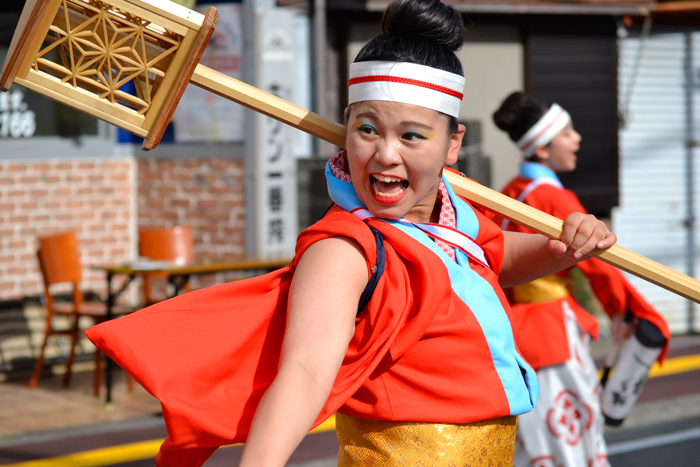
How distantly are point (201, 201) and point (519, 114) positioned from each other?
13.3 ft

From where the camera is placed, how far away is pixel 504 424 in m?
1.76

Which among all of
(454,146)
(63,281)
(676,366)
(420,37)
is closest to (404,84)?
(420,37)

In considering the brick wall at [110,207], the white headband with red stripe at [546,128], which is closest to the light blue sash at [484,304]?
the white headband with red stripe at [546,128]

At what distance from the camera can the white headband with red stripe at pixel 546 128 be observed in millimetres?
3957

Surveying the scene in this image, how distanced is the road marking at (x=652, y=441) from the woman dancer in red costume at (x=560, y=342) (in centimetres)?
145

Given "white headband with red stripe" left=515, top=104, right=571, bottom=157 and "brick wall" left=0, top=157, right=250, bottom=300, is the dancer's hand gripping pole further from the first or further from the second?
"brick wall" left=0, top=157, right=250, bottom=300

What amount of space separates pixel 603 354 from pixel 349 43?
3.86 meters

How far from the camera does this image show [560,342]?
3.65m

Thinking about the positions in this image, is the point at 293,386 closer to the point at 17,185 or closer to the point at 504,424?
the point at 504,424

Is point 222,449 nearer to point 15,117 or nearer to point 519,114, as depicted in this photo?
point 519,114

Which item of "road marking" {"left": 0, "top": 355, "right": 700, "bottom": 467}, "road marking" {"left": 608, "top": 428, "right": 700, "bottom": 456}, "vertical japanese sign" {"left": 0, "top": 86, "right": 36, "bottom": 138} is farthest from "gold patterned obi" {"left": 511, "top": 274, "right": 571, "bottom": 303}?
"vertical japanese sign" {"left": 0, "top": 86, "right": 36, "bottom": 138}

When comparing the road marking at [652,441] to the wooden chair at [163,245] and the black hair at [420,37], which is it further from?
the black hair at [420,37]

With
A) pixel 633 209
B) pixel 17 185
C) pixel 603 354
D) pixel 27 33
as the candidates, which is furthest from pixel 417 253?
pixel 633 209

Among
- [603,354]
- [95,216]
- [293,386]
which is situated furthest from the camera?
[603,354]
